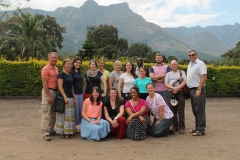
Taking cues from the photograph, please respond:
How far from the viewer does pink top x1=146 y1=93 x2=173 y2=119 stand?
546 cm

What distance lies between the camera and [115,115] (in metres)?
5.62

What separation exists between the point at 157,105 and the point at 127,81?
904 mm

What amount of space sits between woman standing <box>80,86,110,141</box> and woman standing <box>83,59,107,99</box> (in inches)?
13.2

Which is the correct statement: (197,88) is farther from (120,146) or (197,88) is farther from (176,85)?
(120,146)

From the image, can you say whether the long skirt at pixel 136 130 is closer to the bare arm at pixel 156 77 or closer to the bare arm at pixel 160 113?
the bare arm at pixel 160 113

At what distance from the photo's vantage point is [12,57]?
21.9m

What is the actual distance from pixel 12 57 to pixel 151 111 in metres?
19.2

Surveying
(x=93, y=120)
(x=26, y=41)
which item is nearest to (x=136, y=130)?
(x=93, y=120)

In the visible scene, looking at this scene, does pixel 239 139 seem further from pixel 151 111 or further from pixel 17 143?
pixel 17 143

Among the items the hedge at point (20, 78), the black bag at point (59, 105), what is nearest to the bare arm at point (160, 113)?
the black bag at point (59, 105)

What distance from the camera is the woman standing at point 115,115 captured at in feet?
17.6

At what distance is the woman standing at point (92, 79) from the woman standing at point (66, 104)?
521 mm

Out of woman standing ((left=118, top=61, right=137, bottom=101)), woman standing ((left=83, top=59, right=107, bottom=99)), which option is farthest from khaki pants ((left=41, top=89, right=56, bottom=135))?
woman standing ((left=118, top=61, right=137, bottom=101))

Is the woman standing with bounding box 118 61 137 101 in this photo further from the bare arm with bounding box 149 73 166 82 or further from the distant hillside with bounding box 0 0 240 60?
the distant hillside with bounding box 0 0 240 60
